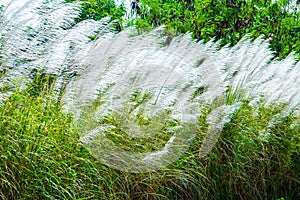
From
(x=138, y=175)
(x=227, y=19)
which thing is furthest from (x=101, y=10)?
(x=138, y=175)

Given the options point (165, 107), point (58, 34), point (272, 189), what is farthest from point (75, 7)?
point (272, 189)

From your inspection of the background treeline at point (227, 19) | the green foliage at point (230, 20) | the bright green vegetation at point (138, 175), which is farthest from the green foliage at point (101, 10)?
the bright green vegetation at point (138, 175)

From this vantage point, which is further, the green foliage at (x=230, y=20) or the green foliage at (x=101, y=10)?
the green foliage at (x=101, y=10)

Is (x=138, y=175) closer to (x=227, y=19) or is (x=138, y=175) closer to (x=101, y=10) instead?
(x=227, y=19)

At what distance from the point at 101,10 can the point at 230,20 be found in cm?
198

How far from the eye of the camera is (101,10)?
857 centimetres

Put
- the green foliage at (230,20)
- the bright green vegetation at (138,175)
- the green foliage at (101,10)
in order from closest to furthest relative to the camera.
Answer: the bright green vegetation at (138,175), the green foliage at (230,20), the green foliage at (101,10)

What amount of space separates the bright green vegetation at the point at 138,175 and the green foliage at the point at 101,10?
381 cm

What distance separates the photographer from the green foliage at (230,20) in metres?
7.61

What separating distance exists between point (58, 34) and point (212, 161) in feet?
4.49

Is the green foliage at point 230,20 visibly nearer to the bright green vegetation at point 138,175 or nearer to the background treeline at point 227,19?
the background treeline at point 227,19

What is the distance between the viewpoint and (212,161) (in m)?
4.04

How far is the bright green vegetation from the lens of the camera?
3.19m

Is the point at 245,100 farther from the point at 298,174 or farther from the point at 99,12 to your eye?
the point at 99,12
